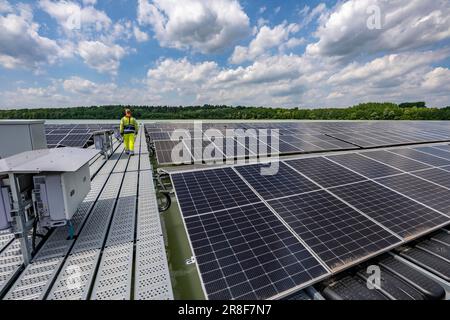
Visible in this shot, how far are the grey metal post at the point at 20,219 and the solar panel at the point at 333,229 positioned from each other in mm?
4654

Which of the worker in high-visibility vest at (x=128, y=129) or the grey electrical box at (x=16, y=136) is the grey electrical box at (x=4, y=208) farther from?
the worker in high-visibility vest at (x=128, y=129)

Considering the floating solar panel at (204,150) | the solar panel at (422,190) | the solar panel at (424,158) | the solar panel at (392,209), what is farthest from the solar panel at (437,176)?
the floating solar panel at (204,150)

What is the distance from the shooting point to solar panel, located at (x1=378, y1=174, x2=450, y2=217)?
5.17m

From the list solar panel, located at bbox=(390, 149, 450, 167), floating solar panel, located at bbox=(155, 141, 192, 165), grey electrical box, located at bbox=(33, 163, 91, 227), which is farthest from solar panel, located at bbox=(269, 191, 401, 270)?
solar panel, located at bbox=(390, 149, 450, 167)

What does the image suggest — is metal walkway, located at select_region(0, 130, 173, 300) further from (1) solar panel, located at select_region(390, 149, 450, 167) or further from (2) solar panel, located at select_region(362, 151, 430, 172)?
(1) solar panel, located at select_region(390, 149, 450, 167)

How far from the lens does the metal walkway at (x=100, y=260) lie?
276 cm

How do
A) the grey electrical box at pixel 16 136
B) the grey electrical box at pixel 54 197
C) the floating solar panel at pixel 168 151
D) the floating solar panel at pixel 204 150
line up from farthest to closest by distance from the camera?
the floating solar panel at pixel 204 150 < the floating solar panel at pixel 168 151 < the grey electrical box at pixel 16 136 < the grey electrical box at pixel 54 197

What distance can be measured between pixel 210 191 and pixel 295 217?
221 cm

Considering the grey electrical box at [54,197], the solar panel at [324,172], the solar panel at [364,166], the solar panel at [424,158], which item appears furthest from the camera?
the solar panel at [424,158]

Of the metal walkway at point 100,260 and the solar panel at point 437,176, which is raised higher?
the solar panel at point 437,176
